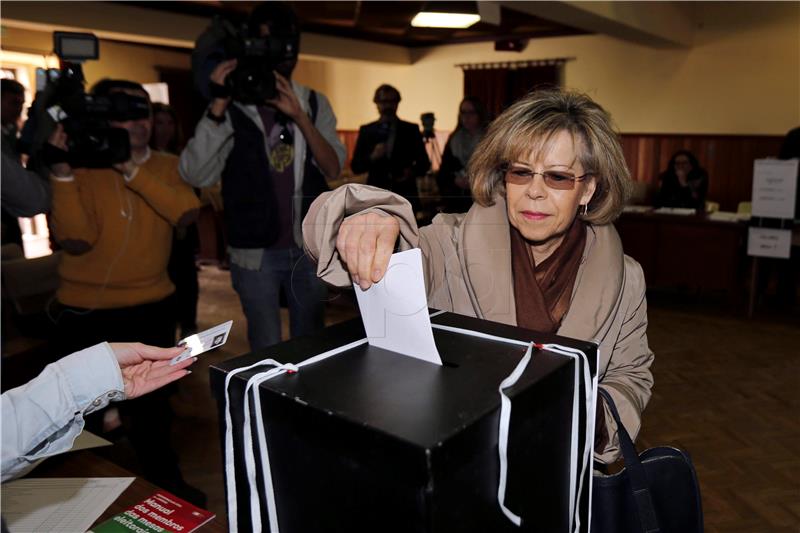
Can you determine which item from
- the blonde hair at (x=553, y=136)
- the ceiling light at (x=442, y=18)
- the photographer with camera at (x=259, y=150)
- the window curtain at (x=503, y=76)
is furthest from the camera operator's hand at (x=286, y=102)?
the window curtain at (x=503, y=76)

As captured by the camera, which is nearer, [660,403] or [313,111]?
[660,403]

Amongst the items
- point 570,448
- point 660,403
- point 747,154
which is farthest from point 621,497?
point 747,154

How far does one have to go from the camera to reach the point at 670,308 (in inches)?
177

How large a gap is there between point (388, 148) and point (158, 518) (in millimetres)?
1509

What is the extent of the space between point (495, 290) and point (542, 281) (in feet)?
0.36

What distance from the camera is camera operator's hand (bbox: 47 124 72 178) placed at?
191 cm

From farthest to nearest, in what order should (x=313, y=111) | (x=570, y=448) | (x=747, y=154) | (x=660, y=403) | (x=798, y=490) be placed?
(x=747, y=154), (x=798, y=490), (x=313, y=111), (x=660, y=403), (x=570, y=448)

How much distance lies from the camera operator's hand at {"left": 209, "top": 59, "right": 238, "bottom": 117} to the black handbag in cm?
152

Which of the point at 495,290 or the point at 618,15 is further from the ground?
the point at 618,15

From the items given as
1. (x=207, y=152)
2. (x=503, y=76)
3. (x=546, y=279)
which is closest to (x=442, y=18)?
(x=207, y=152)

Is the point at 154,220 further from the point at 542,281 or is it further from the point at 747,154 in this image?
the point at 747,154

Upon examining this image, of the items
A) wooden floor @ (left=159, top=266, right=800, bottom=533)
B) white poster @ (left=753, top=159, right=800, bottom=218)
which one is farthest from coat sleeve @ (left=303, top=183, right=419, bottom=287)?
white poster @ (left=753, top=159, right=800, bottom=218)

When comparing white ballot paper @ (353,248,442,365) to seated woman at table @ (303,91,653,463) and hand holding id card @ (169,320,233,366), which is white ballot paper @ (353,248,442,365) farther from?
seated woman at table @ (303,91,653,463)

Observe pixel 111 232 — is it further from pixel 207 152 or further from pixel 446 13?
pixel 446 13
